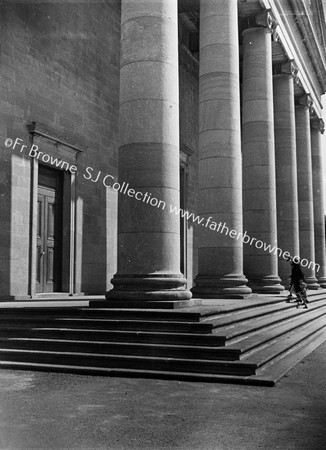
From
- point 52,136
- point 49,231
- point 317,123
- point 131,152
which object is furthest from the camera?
point 317,123

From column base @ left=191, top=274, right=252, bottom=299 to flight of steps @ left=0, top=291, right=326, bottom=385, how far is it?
11.7ft

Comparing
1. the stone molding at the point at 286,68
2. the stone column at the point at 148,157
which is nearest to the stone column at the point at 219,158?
the stone column at the point at 148,157

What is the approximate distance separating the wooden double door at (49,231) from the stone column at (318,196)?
17949 millimetres

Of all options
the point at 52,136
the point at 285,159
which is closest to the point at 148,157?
the point at 52,136

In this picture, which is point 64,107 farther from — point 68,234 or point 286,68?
point 286,68

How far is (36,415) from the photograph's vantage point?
6.02 meters

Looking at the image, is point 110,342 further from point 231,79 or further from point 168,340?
point 231,79

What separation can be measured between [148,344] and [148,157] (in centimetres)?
405

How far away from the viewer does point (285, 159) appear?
25.1 meters

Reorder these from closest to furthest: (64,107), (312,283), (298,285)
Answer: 1. (298,285)
2. (64,107)
3. (312,283)

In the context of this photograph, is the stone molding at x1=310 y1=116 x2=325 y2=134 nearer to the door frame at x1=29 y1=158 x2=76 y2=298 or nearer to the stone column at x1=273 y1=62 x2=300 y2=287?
the stone column at x1=273 y1=62 x2=300 y2=287

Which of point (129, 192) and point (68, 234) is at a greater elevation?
point (129, 192)

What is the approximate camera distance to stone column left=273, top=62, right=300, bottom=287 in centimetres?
2434

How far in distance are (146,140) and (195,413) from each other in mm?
6443
